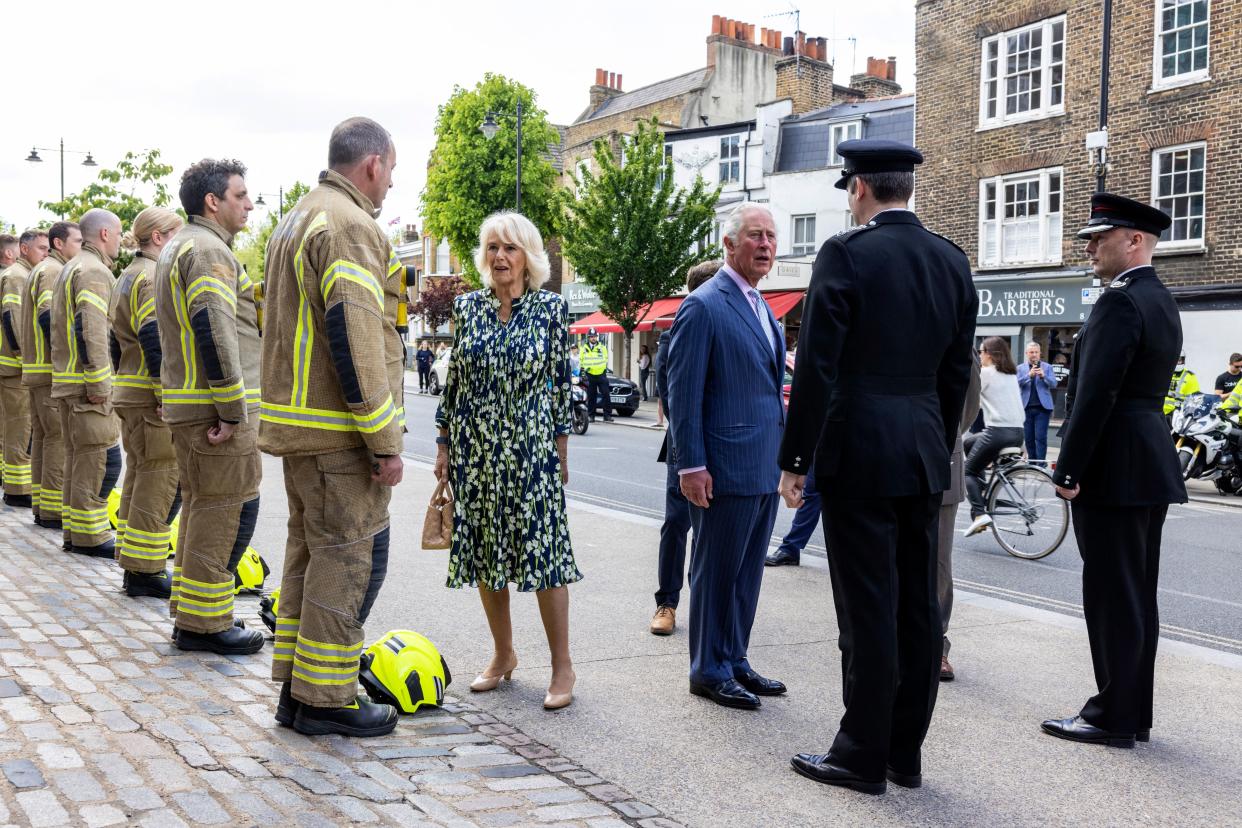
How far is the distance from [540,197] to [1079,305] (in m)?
29.3

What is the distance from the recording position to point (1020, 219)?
25.0 meters

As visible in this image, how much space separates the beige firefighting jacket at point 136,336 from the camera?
609 centimetres

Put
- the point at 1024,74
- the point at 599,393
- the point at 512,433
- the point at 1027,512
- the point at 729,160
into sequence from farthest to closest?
the point at 729,160
the point at 599,393
the point at 1024,74
the point at 1027,512
the point at 512,433

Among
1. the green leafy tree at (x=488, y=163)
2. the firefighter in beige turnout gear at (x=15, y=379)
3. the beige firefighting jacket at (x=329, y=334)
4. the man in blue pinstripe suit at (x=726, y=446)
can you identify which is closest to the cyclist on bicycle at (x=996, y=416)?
the man in blue pinstripe suit at (x=726, y=446)

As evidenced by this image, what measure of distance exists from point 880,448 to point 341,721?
2.20 meters

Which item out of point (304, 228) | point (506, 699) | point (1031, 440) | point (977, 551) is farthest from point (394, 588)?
point (1031, 440)

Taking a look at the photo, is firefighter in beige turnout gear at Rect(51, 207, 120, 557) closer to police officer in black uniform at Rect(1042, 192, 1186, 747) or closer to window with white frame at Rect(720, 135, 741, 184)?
police officer in black uniform at Rect(1042, 192, 1186, 747)

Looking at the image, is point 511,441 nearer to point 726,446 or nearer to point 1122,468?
point 726,446

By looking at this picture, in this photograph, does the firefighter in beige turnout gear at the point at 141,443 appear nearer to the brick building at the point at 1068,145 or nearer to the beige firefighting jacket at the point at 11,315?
the beige firefighting jacket at the point at 11,315

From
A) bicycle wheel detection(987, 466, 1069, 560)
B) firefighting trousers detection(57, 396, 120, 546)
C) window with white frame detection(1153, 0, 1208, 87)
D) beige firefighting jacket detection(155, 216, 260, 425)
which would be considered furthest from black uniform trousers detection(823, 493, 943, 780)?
window with white frame detection(1153, 0, 1208, 87)

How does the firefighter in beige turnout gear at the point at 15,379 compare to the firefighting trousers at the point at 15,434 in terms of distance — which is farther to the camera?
the firefighting trousers at the point at 15,434

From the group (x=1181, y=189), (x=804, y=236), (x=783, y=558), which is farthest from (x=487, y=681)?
(x=804, y=236)

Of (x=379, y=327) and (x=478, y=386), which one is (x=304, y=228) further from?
(x=478, y=386)

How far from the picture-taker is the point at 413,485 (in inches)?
496
